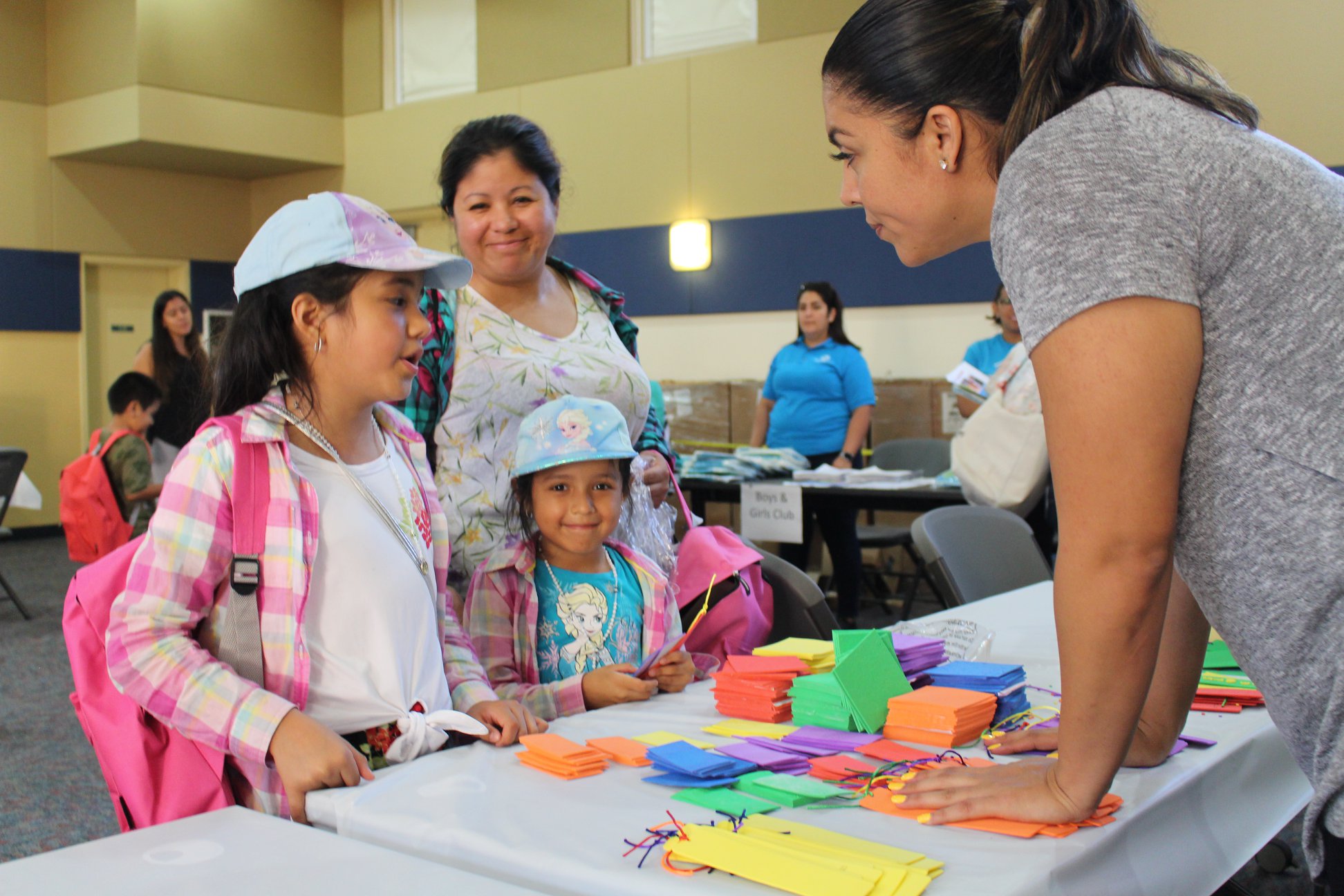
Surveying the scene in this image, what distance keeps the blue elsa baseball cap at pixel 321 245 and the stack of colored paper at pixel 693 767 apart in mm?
784

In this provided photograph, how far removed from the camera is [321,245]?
160cm

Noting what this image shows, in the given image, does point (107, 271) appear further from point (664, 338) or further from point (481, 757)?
point (481, 757)

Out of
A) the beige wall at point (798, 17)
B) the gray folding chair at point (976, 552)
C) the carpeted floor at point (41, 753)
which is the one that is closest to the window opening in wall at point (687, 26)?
the beige wall at point (798, 17)

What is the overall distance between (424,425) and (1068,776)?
1.49 metres

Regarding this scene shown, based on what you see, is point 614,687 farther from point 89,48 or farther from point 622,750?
point 89,48

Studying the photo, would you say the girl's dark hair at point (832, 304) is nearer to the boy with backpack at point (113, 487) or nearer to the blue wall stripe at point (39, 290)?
the boy with backpack at point (113, 487)

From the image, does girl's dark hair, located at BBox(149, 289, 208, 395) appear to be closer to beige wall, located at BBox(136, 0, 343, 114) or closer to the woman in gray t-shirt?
beige wall, located at BBox(136, 0, 343, 114)

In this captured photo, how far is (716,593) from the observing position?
238 centimetres

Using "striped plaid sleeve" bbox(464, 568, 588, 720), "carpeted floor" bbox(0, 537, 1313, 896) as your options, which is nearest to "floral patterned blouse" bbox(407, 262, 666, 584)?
"striped plaid sleeve" bbox(464, 568, 588, 720)

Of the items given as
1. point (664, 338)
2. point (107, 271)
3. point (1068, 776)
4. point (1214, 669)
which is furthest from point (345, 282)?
point (107, 271)

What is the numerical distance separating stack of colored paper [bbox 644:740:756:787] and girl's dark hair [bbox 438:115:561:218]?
4.64 feet

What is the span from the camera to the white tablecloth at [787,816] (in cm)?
102

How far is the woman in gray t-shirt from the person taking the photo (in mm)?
875

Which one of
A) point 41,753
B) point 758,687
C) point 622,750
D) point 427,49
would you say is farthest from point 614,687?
point 427,49
